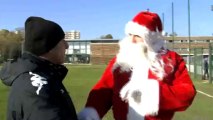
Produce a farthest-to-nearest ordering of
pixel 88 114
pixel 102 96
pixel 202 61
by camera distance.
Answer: pixel 202 61, pixel 102 96, pixel 88 114

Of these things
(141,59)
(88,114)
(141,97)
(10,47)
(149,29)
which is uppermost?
(10,47)

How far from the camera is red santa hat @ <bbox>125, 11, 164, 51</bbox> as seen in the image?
14.3ft

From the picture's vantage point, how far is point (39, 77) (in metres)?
2.90

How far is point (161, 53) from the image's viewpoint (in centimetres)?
441

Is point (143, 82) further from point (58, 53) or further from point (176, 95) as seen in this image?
point (58, 53)

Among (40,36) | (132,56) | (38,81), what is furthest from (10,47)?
(38,81)

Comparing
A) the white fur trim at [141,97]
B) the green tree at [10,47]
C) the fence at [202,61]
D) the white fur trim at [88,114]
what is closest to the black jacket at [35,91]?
the green tree at [10,47]

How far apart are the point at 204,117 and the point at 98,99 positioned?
8.37m

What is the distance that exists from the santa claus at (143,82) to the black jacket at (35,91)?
87cm

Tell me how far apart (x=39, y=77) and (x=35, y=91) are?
13cm

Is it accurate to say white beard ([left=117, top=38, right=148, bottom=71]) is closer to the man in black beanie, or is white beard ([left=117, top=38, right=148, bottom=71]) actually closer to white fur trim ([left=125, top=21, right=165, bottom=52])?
white fur trim ([left=125, top=21, right=165, bottom=52])

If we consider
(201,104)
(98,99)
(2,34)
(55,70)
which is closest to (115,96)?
(98,99)

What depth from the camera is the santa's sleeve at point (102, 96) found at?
13.8 ft

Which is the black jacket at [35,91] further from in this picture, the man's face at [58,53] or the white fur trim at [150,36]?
→ the white fur trim at [150,36]
